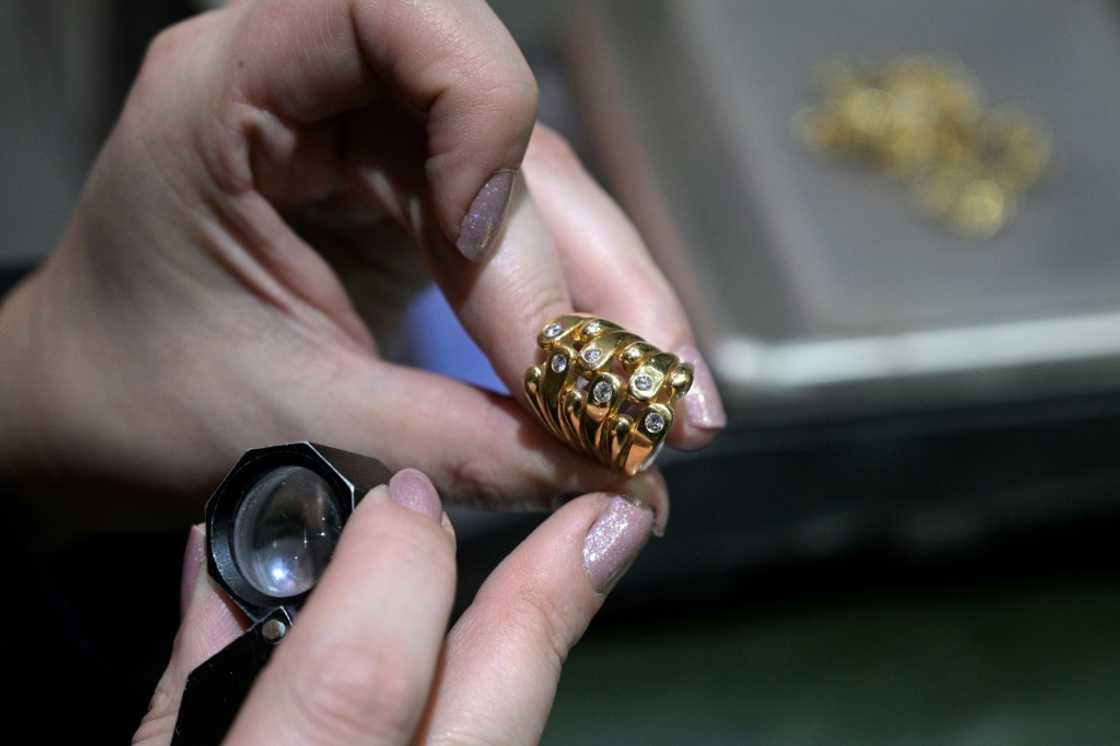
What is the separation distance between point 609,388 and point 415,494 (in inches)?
3.7

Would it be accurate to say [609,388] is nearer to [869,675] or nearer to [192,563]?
[192,563]

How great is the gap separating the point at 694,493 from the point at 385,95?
0.59 metres

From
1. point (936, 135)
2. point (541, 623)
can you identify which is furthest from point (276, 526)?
point (936, 135)

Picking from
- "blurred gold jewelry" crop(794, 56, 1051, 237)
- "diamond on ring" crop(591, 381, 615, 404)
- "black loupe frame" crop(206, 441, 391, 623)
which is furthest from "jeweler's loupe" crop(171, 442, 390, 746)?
"blurred gold jewelry" crop(794, 56, 1051, 237)

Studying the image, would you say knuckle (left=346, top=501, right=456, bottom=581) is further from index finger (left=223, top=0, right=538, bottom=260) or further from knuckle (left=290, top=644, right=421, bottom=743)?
index finger (left=223, top=0, right=538, bottom=260)

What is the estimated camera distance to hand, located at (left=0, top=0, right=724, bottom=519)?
476 millimetres

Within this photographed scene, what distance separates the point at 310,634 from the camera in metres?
0.36

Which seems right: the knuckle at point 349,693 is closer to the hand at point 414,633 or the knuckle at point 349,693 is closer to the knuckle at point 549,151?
the hand at point 414,633

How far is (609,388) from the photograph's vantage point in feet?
1.51

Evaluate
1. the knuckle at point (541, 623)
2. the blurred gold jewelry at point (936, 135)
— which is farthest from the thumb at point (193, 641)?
the blurred gold jewelry at point (936, 135)

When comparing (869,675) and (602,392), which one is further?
(869,675)

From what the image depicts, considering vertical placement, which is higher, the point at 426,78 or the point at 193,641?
the point at 426,78

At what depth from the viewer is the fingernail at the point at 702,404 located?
1.74 feet

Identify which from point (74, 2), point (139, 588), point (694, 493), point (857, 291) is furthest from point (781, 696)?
point (74, 2)
